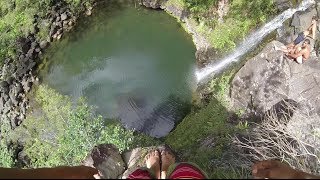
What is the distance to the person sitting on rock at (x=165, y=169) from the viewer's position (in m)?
5.41

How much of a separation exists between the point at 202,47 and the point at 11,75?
659 cm

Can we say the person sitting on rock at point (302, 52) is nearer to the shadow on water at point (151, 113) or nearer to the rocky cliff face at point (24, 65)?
the shadow on water at point (151, 113)

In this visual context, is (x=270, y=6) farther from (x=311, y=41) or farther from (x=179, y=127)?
(x=179, y=127)

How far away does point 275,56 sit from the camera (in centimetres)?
1338

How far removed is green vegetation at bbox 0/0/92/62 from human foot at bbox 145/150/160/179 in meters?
9.23

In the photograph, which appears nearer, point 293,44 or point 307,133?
point 307,133

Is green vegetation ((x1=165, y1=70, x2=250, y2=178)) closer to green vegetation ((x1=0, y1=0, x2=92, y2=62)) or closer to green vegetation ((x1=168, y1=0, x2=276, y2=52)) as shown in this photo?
green vegetation ((x1=168, y1=0, x2=276, y2=52))

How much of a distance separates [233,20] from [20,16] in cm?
752

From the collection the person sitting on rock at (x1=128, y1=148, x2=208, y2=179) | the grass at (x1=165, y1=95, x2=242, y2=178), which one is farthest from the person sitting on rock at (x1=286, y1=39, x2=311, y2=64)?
the person sitting on rock at (x1=128, y1=148, x2=208, y2=179)

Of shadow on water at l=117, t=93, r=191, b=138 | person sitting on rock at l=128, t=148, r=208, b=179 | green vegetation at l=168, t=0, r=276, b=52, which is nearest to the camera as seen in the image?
person sitting on rock at l=128, t=148, r=208, b=179

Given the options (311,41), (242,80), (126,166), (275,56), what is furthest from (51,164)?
(311,41)

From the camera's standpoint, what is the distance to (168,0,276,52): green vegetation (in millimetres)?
15156

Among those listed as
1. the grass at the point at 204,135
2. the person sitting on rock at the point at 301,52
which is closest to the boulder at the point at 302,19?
the person sitting on rock at the point at 301,52

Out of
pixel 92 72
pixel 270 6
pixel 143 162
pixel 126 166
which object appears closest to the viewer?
pixel 143 162
